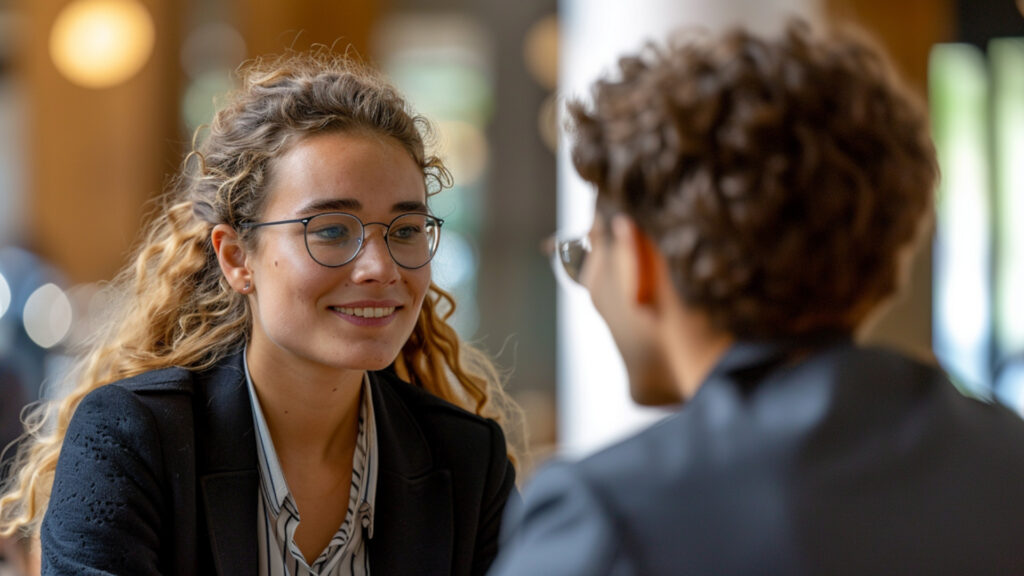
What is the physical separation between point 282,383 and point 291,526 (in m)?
0.20

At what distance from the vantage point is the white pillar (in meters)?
3.40

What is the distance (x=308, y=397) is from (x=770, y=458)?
87 centimetres

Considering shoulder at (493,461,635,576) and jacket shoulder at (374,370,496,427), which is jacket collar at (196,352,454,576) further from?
shoulder at (493,461,635,576)

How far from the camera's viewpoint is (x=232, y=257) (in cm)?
157

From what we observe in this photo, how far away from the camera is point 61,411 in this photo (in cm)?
166

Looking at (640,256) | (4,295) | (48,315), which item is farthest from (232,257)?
(48,315)

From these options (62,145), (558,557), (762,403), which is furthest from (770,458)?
(62,145)

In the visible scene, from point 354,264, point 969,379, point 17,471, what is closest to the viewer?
point 354,264

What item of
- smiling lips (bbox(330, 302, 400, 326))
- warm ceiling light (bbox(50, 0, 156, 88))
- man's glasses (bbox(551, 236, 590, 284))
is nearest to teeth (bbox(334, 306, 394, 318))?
smiling lips (bbox(330, 302, 400, 326))

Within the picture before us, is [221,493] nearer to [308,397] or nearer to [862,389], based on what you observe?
[308,397]

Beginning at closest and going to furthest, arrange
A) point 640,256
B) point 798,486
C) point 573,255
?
1. point 798,486
2. point 640,256
3. point 573,255

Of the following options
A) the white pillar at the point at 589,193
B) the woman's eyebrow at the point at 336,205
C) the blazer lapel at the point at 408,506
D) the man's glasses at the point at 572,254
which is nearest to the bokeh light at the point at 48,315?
the white pillar at the point at 589,193

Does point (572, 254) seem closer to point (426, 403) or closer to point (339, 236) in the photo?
point (339, 236)

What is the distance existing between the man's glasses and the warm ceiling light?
5.78m
